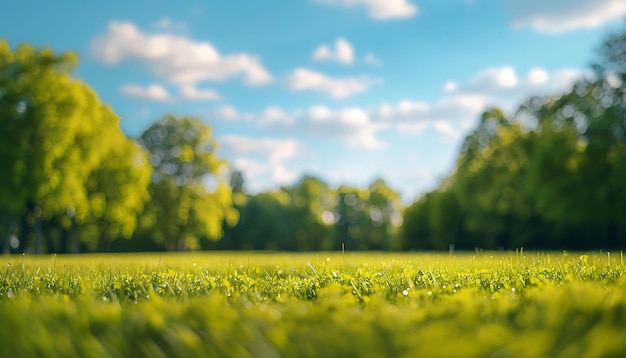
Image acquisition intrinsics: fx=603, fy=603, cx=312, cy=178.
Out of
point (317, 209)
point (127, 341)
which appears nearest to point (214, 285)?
point (127, 341)

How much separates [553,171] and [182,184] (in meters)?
29.8

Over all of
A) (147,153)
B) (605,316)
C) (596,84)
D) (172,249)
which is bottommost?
(172,249)

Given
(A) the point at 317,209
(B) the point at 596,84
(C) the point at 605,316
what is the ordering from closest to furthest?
1. (C) the point at 605,316
2. (B) the point at 596,84
3. (A) the point at 317,209

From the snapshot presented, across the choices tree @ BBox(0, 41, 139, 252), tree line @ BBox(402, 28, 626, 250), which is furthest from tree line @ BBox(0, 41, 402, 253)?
tree line @ BBox(402, 28, 626, 250)

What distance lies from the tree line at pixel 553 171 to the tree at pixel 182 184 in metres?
22.2

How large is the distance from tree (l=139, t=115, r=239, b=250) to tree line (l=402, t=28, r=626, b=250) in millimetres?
22245

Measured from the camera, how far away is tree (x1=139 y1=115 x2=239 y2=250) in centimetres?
5072

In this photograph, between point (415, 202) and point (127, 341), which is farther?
point (415, 202)

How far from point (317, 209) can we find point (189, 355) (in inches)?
3246

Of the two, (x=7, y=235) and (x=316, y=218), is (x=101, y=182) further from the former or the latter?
(x=316, y=218)

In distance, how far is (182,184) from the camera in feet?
171

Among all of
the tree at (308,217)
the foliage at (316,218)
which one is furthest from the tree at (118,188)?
the tree at (308,217)

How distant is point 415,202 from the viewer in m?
78.1

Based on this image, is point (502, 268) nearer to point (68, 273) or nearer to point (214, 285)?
point (214, 285)
